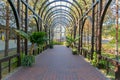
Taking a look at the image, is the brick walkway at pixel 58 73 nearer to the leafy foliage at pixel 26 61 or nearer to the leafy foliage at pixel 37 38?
the leafy foliage at pixel 26 61

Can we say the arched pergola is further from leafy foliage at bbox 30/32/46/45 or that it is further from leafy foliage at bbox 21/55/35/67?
leafy foliage at bbox 30/32/46/45

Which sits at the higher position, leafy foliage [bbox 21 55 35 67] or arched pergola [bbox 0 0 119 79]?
arched pergola [bbox 0 0 119 79]

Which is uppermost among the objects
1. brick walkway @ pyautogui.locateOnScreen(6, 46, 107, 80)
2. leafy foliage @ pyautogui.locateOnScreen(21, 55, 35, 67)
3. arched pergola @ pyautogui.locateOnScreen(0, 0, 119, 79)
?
arched pergola @ pyautogui.locateOnScreen(0, 0, 119, 79)

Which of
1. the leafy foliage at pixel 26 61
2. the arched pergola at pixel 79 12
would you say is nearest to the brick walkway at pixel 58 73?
the leafy foliage at pixel 26 61

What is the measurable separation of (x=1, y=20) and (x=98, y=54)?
10426 mm

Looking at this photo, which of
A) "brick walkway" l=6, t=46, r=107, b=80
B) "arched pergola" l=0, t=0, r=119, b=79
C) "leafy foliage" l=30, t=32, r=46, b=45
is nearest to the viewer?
"brick walkway" l=6, t=46, r=107, b=80

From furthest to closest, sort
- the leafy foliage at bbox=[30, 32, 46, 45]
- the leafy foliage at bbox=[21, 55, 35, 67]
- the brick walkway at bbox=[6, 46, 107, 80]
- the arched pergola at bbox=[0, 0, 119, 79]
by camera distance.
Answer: the leafy foliage at bbox=[30, 32, 46, 45] → the leafy foliage at bbox=[21, 55, 35, 67] → the arched pergola at bbox=[0, 0, 119, 79] → the brick walkway at bbox=[6, 46, 107, 80]

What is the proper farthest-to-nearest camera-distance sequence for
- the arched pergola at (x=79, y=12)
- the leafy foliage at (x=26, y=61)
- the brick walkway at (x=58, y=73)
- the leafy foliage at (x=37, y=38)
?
the leafy foliage at (x=37, y=38), the leafy foliage at (x=26, y=61), the arched pergola at (x=79, y=12), the brick walkway at (x=58, y=73)

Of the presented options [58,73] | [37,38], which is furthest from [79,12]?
[58,73]

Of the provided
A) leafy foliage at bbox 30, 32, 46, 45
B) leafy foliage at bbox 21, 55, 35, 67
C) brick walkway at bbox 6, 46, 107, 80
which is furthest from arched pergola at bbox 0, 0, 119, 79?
brick walkway at bbox 6, 46, 107, 80

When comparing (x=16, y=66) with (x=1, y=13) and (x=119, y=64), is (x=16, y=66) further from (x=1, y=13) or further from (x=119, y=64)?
(x=1, y=13)

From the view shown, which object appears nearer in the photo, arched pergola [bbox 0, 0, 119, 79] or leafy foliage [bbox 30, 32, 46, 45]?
arched pergola [bbox 0, 0, 119, 79]

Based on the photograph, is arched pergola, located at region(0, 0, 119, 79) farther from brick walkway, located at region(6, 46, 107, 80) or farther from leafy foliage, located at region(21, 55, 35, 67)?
brick walkway, located at region(6, 46, 107, 80)

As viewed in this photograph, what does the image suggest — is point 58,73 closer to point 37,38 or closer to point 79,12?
point 37,38
